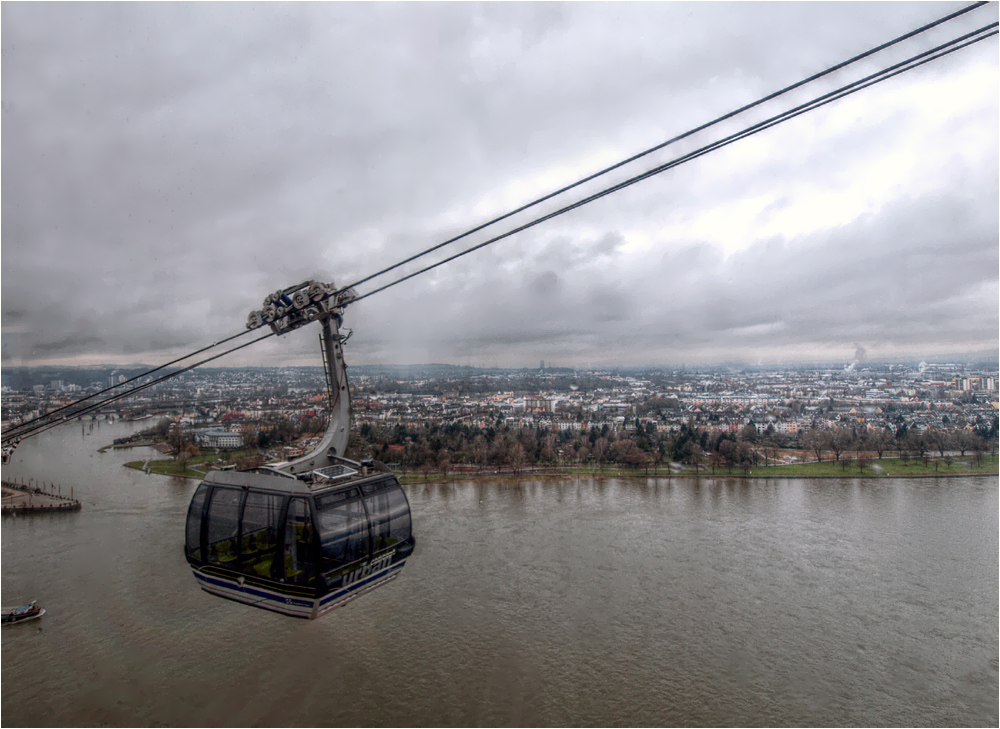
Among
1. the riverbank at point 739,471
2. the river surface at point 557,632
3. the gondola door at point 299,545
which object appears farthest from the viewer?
the riverbank at point 739,471

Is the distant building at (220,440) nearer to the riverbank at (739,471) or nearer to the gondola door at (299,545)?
the riverbank at (739,471)

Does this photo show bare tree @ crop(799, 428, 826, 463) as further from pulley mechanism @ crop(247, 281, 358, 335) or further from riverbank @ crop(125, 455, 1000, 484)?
pulley mechanism @ crop(247, 281, 358, 335)

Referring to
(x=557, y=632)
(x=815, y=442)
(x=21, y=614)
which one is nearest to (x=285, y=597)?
(x=557, y=632)

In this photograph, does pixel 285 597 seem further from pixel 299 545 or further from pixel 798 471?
pixel 798 471

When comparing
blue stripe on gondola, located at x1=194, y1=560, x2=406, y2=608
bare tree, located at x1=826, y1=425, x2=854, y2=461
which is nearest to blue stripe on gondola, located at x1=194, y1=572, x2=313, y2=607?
blue stripe on gondola, located at x1=194, y1=560, x2=406, y2=608

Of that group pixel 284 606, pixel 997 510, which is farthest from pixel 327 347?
pixel 997 510

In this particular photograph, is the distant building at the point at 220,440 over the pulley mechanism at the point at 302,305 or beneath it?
beneath

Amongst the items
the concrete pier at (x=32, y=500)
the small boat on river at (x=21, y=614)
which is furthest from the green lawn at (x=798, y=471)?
the small boat on river at (x=21, y=614)
